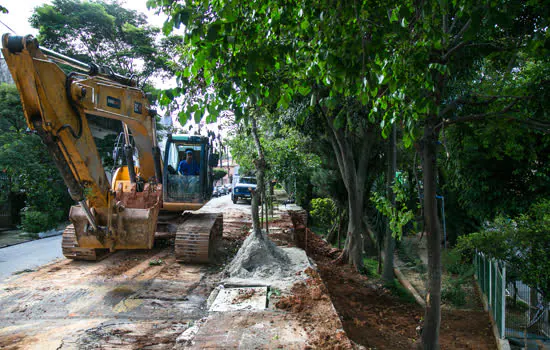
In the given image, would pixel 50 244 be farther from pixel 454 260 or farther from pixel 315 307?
pixel 454 260

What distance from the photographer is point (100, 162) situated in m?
7.89

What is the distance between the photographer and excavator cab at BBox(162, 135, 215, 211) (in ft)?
33.5

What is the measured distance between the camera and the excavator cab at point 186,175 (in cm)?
1022

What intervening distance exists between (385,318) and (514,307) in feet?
9.03

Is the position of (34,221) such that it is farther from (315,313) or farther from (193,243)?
(315,313)

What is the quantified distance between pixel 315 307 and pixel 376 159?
380 inches

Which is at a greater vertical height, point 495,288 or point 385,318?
point 495,288

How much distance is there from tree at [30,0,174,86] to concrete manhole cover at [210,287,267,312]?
16.3 meters

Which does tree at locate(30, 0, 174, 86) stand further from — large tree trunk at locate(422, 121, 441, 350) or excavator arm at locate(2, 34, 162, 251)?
large tree trunk at locate(422, 121, 441, 350)

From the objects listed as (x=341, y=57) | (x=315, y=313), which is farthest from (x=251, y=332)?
(x=341, y=57)

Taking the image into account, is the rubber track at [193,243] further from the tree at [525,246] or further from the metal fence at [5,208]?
the metal fence at [5,208]

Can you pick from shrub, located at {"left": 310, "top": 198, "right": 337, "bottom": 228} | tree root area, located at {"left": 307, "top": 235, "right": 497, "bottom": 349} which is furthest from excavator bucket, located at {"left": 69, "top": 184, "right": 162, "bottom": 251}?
shrub, located at {"left": 310, "top": 198, "right": 337, "bottom": 228}

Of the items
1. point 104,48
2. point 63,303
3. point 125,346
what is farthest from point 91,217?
point 104,48

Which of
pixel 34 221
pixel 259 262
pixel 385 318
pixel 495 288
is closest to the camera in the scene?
pixel 495 288
